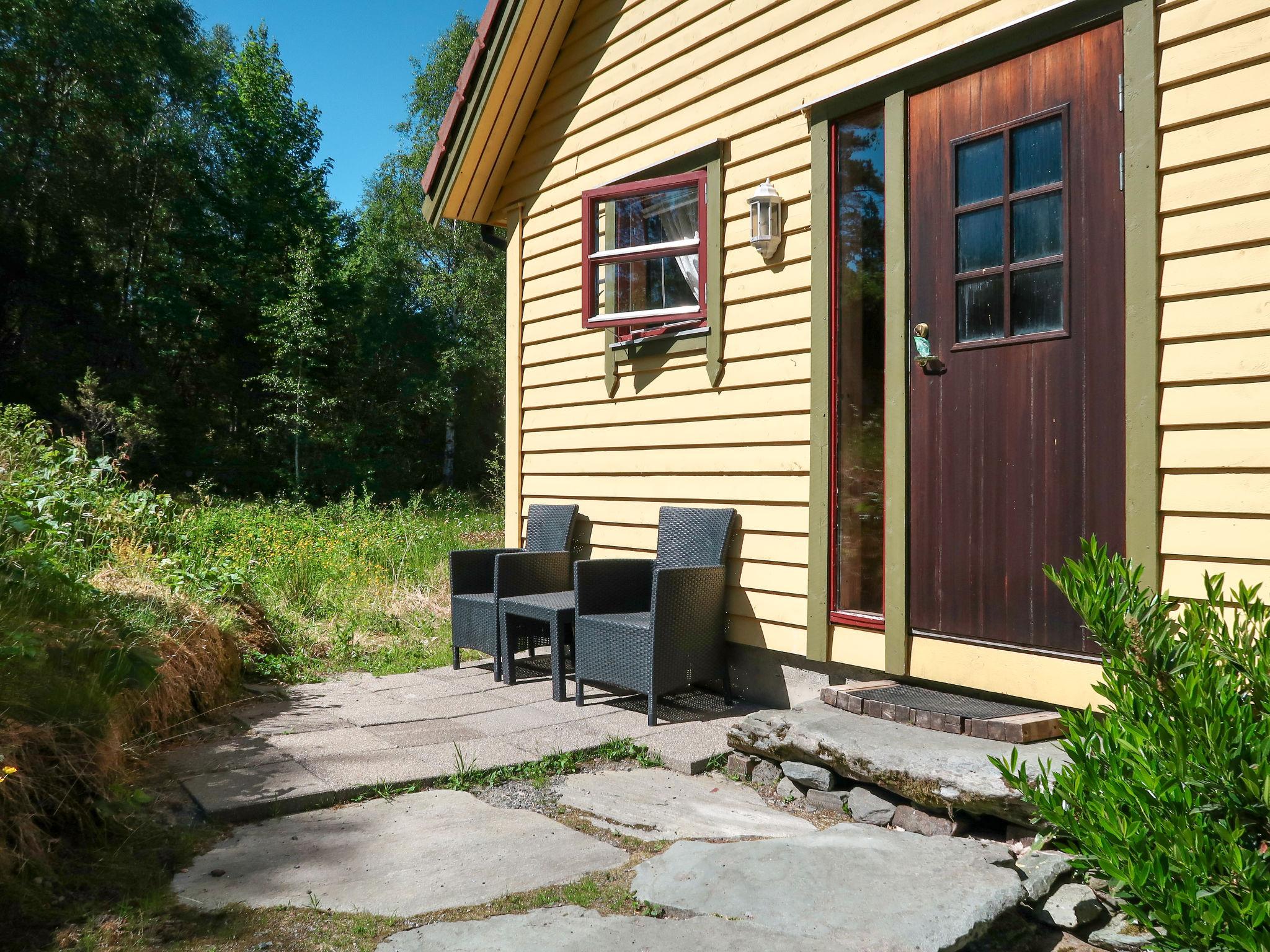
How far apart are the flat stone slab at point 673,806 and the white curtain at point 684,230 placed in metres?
2.60

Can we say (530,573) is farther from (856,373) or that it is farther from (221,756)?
(856,373)

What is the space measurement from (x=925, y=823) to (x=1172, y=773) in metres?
1.09

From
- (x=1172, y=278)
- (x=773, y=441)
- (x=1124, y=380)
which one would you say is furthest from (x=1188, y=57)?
(x=773, y=441)

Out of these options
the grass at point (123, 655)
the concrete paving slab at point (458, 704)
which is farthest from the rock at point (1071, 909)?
the concrete paving slab at point (458, 704)

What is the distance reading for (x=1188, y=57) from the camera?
3092mm

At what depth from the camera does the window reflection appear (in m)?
4.34

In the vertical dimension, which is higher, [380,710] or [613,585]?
[613,585]

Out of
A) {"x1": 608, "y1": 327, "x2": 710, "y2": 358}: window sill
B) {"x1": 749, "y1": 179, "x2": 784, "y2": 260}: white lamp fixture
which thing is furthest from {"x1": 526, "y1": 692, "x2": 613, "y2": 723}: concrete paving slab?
{"x1": 749, "y1": 179, "x2": 784, "y2": 260}: white lamp fixture

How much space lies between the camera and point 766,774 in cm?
367

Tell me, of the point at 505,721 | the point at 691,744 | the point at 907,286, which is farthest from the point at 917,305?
the point at 505,721

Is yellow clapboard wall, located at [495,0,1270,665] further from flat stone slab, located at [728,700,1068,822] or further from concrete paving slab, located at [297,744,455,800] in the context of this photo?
concrete paving slab, located at [297,744,455,800]

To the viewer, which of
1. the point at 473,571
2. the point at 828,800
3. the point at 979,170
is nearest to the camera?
the point at 828,800

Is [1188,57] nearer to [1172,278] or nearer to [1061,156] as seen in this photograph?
[1061,156]

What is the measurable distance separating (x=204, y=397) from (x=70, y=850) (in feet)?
67.6
